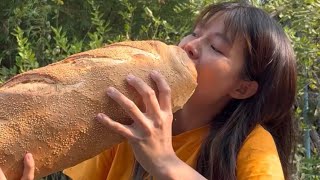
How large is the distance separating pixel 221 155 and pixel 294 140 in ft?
1.35

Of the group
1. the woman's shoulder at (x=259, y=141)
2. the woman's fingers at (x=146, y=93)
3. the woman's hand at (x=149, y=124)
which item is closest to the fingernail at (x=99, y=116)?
the woman's hand at (x=149, y=124)

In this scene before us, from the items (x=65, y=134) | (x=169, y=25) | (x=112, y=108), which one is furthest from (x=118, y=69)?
(x=169, y=25)

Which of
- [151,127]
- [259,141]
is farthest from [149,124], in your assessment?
[259,141]

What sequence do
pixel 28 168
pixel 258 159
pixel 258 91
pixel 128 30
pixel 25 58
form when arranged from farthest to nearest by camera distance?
pixel 128 30, pixel 25 58, pixel 258 91, pixel 258 159, pixel 28 168

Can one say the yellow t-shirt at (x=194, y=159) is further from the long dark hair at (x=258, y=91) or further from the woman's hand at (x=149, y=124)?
the woman's hand at (x=149, y=124)

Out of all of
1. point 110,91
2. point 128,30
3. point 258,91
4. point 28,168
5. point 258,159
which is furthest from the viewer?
point 128,30

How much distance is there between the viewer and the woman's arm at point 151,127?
1560 mm

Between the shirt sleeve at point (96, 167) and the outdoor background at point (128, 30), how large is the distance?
1.06m

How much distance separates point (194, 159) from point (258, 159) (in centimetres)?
22

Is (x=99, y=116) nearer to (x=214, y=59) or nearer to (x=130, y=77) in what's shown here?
(x=130, y=77)

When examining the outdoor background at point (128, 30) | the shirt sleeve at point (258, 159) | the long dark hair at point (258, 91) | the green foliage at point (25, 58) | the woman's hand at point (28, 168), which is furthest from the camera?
the outdoor background at point (128, 30)

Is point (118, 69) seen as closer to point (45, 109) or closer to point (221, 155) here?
point (45, 109)

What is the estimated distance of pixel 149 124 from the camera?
5.18 ft

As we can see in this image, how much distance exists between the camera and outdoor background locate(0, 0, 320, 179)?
318 cm
